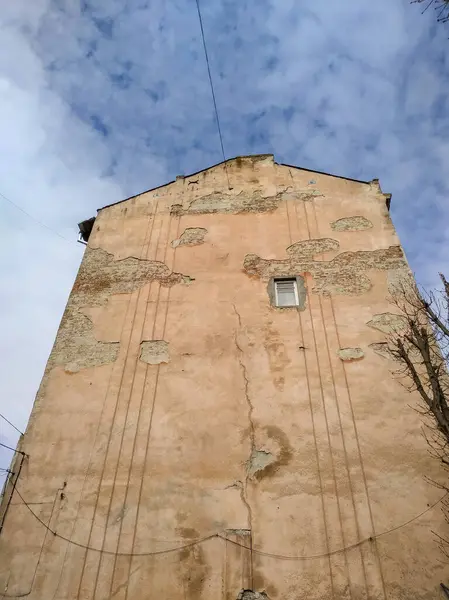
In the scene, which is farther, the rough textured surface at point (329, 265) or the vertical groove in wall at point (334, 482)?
the rough textured surface at point (329, 265)

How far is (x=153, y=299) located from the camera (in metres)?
9.62

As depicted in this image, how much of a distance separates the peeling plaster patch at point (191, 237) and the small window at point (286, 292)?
2.19 meters

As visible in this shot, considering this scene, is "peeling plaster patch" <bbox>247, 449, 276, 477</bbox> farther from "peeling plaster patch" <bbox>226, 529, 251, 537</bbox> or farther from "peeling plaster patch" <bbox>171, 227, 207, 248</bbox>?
"peeling plaster patch" <bbox>171, 227, 207, 248</bbox>

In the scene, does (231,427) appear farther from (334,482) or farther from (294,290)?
(294,290)

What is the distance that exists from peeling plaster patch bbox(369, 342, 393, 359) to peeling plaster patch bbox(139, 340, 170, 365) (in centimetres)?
391

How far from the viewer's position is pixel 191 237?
10648 millimetres

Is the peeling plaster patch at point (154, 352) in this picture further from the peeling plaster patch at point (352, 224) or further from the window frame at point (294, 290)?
the peeling plaster patch at point (352, 224)

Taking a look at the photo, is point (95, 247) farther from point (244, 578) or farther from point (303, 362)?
point (244, 578)

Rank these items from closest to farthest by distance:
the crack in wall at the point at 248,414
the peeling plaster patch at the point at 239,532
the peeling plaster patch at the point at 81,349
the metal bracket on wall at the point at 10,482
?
1. the peeling plaster patch at the point at 239,532
2. the crack in wall at the point at 248,414
3. the metal bracket on wall at the point at 10,482
4. the peeling plaster patch at the point at 81,349

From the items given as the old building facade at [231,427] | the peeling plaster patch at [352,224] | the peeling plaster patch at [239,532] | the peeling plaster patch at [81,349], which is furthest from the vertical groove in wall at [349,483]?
the peeling plaster patch at [81,349]

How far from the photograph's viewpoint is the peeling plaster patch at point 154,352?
8672 mm

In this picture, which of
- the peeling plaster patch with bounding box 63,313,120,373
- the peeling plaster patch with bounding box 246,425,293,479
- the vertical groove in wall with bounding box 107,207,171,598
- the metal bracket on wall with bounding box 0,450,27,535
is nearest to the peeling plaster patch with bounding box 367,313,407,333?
the peeling plaster patch with bounding box 246,425,293,479

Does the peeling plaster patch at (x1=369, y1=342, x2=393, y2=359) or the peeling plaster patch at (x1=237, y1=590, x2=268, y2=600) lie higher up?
the peeling plaster patch at (x1=369, y1=342, x2=393, y2=359)

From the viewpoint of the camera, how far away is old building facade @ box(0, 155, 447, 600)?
6516 mm
